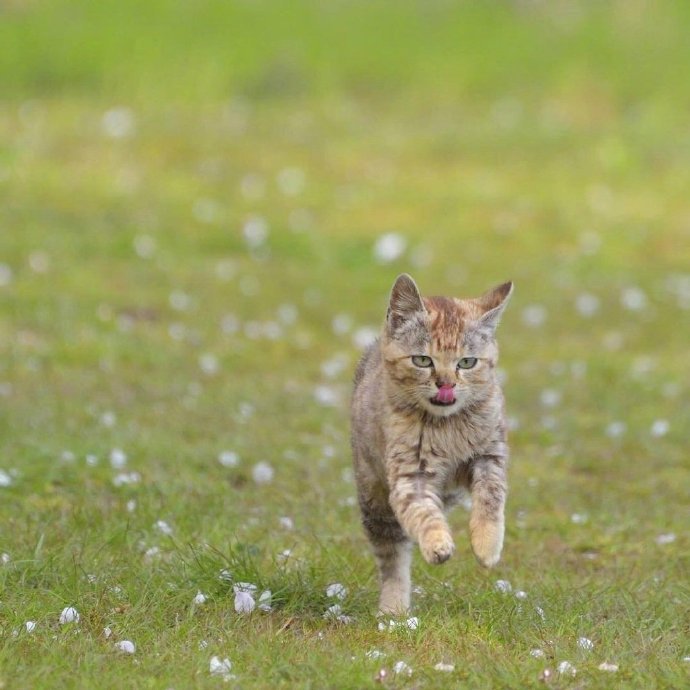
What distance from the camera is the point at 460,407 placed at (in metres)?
5.79

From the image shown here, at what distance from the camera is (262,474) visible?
8297mm

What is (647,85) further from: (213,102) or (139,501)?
(139,501)

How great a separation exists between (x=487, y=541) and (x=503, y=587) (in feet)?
2.10

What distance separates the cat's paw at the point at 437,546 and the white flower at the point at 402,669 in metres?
0.46

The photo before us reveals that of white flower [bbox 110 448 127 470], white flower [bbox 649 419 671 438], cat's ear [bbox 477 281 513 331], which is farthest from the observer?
white flower [bbox 649 419 671 438]

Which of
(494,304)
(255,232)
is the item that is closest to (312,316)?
(255,232)

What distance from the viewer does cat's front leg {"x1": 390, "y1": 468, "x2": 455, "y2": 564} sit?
531cm

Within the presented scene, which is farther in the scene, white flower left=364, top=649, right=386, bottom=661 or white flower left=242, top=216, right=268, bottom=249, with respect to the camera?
white flower left=242, top=216, right=268, bottom=249

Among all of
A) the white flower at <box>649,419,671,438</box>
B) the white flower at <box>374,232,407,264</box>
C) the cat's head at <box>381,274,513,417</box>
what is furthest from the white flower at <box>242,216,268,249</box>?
the cat's head at <box>381,274,513,417</box>

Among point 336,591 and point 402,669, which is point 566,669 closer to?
point 402,669

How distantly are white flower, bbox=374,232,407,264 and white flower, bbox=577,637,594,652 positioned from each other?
30.9 feet

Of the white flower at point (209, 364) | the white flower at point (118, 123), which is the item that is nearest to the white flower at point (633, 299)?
the white flower at point (209, 364)

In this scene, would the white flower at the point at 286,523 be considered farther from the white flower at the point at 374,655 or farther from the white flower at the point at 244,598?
the white flower at the point at 374,655

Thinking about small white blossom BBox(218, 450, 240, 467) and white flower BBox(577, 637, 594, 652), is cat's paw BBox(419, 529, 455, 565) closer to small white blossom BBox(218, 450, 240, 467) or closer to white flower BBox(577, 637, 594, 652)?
white flower BBox(577, 637, 594, 652)
